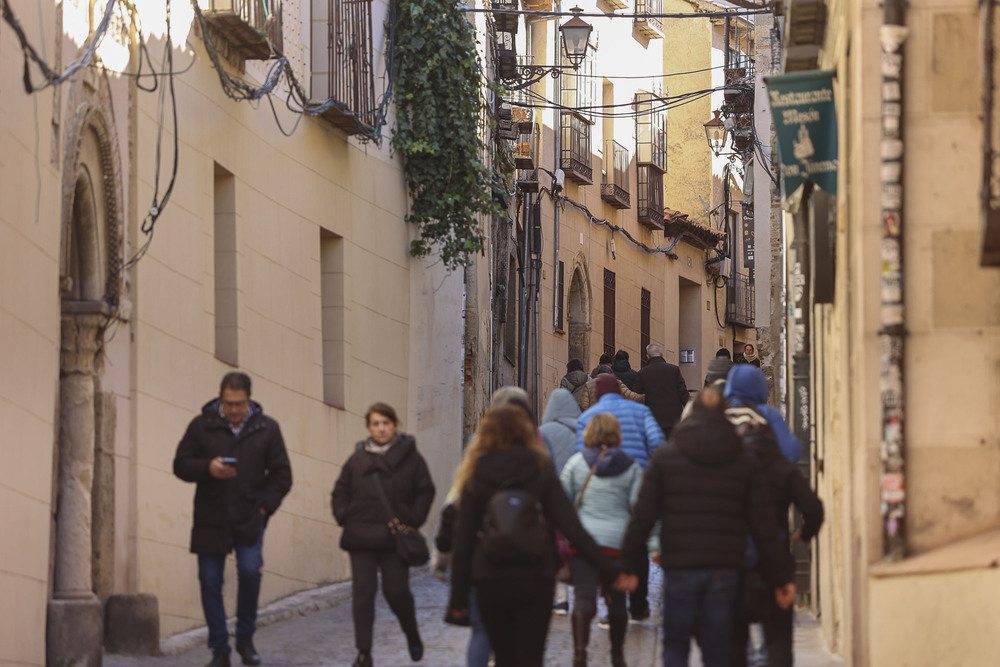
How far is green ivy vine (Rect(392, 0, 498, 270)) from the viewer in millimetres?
18250

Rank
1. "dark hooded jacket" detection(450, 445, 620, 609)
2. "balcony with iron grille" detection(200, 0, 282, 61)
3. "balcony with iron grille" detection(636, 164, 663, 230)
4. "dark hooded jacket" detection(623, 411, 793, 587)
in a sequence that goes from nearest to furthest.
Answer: "dark hooded jacket" detection(450, 445, 620, 609), "dark hooded jacket" detection(623, 411, 793, 587), "balcony with iron grille" detection(200, 0, 282, 61), "balcony with iron grille" detection(636, 164, 663, 230)

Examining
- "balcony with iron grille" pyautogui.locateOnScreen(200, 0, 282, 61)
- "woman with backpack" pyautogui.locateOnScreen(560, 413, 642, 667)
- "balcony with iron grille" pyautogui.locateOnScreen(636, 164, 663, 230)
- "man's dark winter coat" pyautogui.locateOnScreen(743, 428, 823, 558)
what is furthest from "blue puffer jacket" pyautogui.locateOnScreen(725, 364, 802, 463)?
"balcony with iron grille" pyautogui.locateOnScreen(636, 164, 663, 230)

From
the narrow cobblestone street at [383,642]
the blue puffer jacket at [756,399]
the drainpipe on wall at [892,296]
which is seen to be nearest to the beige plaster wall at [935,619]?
the drainpipe on wall at [892,296]

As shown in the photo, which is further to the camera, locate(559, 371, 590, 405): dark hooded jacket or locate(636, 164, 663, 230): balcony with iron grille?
locate(636, 164, 663, 230): balcony with iron grille

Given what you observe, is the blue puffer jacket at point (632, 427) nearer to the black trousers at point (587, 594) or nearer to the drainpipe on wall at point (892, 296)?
the black trousers at point (587, 594)

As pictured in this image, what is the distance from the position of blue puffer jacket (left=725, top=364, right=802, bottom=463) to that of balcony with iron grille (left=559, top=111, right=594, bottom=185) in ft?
66.7

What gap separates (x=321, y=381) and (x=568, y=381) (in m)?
2.65

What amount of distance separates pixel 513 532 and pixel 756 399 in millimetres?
2555

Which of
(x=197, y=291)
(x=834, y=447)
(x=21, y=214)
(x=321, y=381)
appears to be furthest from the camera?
(x=321, y=381)

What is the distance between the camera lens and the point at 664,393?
18.3m

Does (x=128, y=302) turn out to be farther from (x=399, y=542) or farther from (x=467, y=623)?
(x=467, y=623)

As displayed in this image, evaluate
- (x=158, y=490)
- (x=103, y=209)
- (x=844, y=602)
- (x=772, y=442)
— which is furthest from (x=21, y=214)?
(x=844, y=602)

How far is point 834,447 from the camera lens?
35.2 ft

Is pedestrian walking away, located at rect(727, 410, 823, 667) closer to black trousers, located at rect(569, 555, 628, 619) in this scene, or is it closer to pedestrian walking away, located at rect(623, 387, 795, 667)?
pedestrian walking away, located at rect(623, 387, 795, 667)
